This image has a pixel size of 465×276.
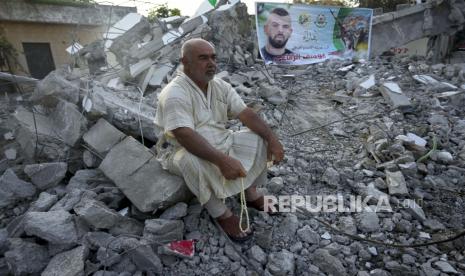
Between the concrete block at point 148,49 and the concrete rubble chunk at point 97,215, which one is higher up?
the concrete block at point 148,49

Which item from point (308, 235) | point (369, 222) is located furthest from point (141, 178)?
point (369, 222)

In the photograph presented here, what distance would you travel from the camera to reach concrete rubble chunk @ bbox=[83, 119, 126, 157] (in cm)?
304

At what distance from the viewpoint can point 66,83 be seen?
3.62m

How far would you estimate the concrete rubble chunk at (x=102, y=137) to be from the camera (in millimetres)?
3041

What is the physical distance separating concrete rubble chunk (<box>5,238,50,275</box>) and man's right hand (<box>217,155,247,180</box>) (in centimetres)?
136

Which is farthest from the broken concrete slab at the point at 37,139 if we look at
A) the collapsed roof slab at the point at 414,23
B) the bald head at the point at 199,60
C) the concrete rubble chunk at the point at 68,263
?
the collapsed roof slab at the point at 414,23

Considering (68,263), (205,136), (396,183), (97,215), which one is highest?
(205,136)

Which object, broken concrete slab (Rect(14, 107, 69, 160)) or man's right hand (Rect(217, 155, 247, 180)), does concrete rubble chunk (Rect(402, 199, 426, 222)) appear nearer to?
man's right hand (Rect(217, 155, 247, 180))

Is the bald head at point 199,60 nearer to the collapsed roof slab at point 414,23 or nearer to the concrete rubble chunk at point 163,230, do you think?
the concrete rubble chunk at point 163,230

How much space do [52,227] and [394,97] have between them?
5313 mm

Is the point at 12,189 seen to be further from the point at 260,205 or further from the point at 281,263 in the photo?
the point at 281,263

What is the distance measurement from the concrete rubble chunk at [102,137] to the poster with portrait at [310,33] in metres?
7.03

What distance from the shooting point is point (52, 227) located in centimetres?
213

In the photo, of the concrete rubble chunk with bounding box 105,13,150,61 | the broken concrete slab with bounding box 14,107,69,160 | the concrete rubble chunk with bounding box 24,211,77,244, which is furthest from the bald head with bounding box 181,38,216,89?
the concrete rubble chunk with bounding box 105,13,150,61
